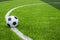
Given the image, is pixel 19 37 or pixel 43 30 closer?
pixel 19 37

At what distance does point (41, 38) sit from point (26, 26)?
2158mm

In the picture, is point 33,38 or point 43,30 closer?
point 33,38

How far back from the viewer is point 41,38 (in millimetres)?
8539

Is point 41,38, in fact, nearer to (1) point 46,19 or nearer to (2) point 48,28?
(2) point 48,28

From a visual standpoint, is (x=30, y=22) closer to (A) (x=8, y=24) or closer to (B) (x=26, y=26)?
(B) (x=26, y=26)

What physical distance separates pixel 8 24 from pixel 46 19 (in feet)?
11.2

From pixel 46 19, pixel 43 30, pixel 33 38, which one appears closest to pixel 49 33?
pixel 43 30

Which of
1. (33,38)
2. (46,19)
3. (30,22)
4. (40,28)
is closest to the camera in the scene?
(33,38)

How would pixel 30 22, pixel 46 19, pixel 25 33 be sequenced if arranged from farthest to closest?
1. pixel 46 19
2. pixel 30 22
3. pixel 25 33

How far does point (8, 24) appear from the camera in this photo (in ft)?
33.3

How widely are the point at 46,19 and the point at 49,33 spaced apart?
314 centimetres

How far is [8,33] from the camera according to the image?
9.22 metres

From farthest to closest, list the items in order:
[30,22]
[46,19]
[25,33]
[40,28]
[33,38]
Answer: [46,19] → [30,22] → [40,28] → [25,33] → [33,38]

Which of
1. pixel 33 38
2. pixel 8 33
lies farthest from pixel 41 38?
pixel 8 33
